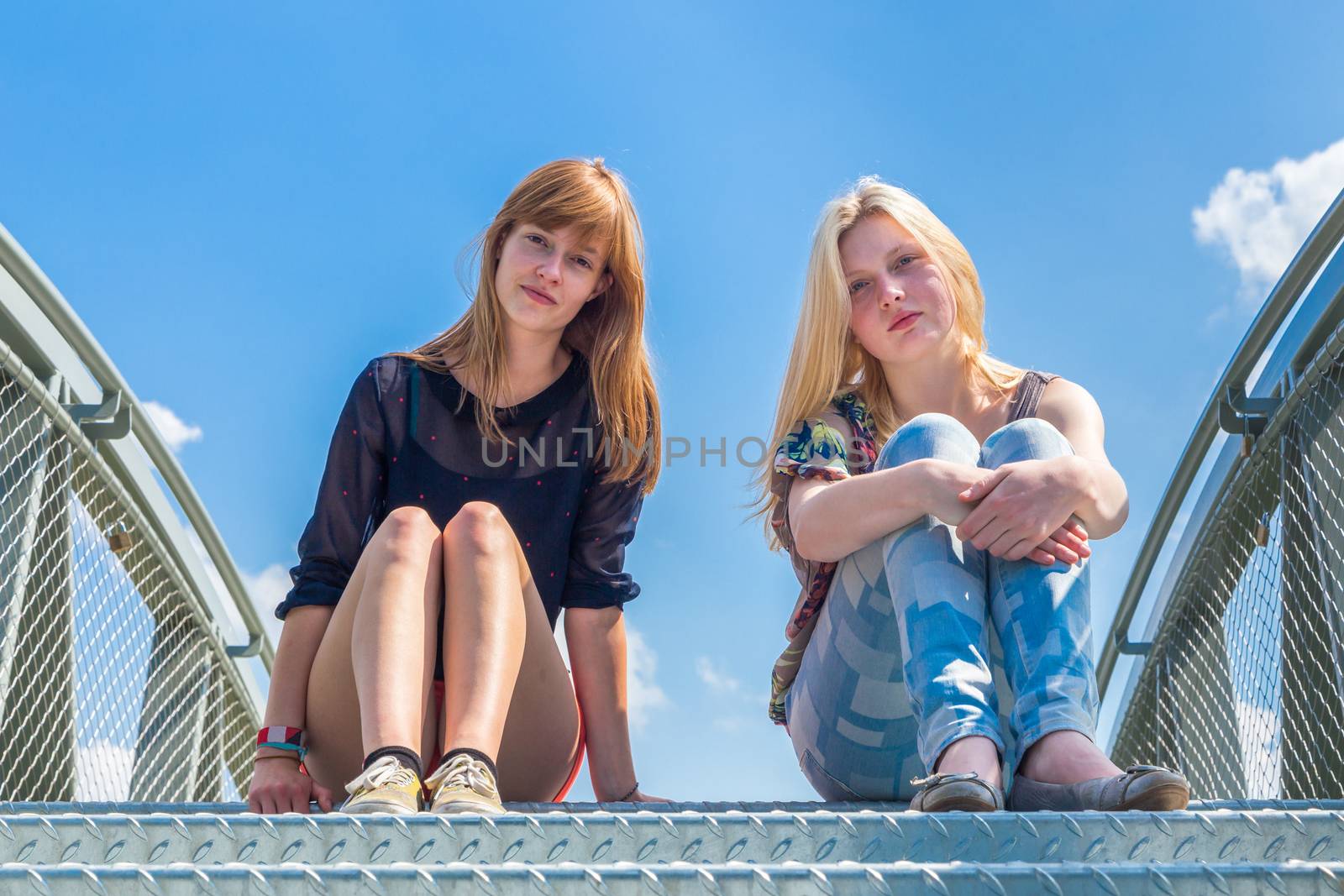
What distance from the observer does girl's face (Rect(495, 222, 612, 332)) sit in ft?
7.91

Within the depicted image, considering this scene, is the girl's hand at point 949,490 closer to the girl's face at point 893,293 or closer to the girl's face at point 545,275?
the girl's face at point 893,293

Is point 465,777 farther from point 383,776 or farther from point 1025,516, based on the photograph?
point 1025,516

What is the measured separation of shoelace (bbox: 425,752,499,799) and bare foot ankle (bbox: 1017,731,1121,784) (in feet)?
2.22

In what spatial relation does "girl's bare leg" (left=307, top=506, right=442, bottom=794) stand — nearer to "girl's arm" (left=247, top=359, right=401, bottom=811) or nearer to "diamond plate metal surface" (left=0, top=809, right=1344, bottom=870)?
"girl's arm" (left=247, top=359, right=401, bottom=811)

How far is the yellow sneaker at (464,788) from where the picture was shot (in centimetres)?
148

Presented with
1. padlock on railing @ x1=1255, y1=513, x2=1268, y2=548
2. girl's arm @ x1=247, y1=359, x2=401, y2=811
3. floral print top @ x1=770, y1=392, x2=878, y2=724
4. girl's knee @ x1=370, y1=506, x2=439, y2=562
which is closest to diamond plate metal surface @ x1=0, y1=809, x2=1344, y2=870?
girl's knee @ x1=370, y1=506, x2=439, y2=562

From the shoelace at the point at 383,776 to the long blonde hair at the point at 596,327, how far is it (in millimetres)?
876

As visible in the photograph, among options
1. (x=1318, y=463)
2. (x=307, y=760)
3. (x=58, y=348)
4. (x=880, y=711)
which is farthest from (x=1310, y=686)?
(x=58, y=348)

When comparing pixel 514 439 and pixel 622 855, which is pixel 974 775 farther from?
pixel 514 439

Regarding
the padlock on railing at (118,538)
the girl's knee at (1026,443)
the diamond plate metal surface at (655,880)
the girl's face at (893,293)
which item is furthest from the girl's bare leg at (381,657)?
the padlock on railing at (118,538)

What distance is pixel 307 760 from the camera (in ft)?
6.80

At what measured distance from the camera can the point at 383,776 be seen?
1.56 m

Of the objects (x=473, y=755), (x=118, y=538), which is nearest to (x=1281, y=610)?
(x=473, y=755)

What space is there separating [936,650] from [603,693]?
0.89 m
